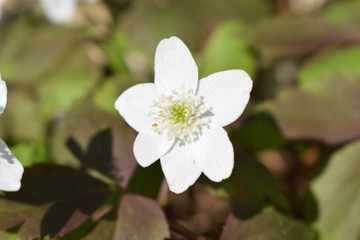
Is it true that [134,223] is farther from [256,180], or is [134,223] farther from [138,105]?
[256,180]

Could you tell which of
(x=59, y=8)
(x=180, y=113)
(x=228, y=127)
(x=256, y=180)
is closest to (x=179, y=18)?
(x=59, y=8)

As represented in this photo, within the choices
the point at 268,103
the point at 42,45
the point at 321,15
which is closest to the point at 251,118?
the point at 268,103

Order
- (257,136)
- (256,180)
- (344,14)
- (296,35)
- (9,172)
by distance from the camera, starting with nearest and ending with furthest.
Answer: (9,172)
(256,180)
(257,136)
(296,35)
(344,14)

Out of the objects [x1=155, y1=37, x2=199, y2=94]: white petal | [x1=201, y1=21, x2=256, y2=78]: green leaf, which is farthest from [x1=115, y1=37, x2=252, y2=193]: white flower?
[x1=201, y1=21, x2=256, y2=78]: green leaf

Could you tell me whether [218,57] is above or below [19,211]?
below

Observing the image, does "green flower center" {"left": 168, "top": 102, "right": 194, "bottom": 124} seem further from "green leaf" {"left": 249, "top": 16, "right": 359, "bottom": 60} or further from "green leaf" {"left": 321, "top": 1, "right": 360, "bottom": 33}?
"green leaf" {"left": 321, "top": 1, "right": 360, "bottom": 33}

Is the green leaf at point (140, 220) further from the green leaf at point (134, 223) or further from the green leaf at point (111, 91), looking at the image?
the green leaf at point (111, 91)

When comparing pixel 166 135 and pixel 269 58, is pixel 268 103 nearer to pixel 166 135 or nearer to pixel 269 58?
pixel 166 135
